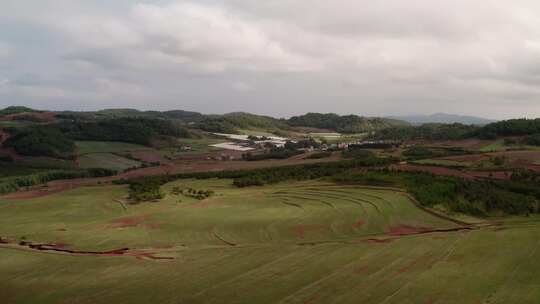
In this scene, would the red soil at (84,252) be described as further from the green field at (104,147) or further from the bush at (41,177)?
the green field at (104,147)

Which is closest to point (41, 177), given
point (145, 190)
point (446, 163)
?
point (145, 190)

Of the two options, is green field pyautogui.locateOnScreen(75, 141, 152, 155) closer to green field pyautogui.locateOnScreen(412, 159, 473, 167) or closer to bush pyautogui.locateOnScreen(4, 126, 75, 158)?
bush pyautogui.locateOnScreen(4, 126, 75, 158)

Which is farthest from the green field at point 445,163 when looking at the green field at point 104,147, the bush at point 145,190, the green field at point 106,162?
the green field at point 104,147

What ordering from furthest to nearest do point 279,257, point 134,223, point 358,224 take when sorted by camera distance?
1. point 134,223
2. point 358,224
3. point 279,257

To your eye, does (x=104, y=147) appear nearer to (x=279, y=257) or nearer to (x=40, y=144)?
(x=40, y=144)

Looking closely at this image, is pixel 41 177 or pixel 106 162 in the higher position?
pixel 106 162

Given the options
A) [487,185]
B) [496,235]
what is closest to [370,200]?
[487,185]

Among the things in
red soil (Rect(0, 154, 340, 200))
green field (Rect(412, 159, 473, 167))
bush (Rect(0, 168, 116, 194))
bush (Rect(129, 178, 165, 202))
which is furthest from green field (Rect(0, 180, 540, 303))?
bush (Rect(0, 168, 116, 194))
